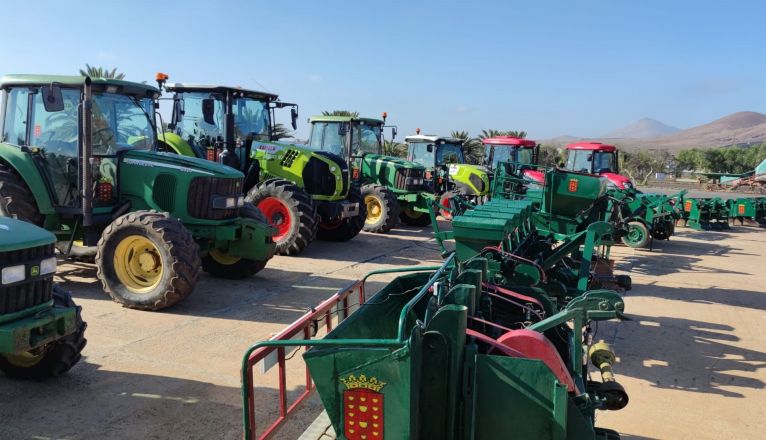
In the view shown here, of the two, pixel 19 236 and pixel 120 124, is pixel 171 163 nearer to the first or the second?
pixel 120 124

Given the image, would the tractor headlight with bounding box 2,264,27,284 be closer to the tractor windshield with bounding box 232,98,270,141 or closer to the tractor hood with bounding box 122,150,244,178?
the tractor hood with bounding box 122,150,244,178

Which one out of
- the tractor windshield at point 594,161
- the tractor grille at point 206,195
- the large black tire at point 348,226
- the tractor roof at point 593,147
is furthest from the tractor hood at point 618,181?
the tractor grille at point 206,195

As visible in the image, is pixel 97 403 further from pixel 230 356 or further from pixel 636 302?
pixel 636 302

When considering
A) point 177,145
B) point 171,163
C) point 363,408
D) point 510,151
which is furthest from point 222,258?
point 510,151

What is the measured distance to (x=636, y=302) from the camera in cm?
786

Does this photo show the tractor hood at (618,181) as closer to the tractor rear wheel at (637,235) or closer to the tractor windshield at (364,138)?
the tractor rear wheel at (637,235)

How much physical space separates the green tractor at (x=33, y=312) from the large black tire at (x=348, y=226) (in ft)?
23.5

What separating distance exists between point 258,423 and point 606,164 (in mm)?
15952

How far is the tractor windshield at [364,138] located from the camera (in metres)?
13.3

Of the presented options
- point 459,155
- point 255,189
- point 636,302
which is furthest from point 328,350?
point 459,155

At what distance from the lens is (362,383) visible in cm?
261

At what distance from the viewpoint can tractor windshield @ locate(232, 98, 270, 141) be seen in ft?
33.5

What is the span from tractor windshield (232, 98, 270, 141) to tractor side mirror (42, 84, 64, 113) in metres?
4.44

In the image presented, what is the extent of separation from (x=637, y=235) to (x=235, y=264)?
871cm
